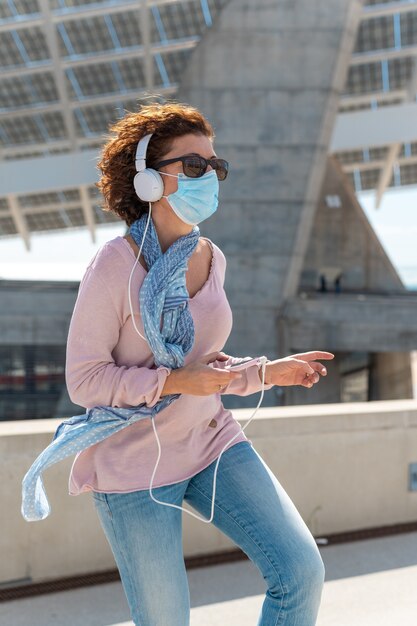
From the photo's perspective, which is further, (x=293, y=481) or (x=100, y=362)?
(x=293, y=481)

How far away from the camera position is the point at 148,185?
2.16 metres

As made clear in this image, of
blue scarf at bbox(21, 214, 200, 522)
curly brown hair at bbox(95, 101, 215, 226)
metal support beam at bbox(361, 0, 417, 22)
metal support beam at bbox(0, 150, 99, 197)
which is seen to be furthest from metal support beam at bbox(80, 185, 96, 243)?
blue scarf at bbox(21, 214, 200, 522)

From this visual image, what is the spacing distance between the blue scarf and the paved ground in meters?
1.49

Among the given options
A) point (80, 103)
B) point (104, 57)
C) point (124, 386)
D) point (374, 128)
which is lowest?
point (374, 128)

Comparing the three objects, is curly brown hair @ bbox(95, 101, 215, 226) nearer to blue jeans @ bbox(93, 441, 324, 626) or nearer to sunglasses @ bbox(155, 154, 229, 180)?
sunglasses @ bbox(155, 154, 229, 180)

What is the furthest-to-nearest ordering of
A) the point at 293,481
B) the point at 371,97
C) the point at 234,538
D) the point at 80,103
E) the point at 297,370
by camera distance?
the point at 371,97 → the point at 80,103 → the point at 293,481 → the point at 297,370 → the point at 234,538

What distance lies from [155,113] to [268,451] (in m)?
2.53

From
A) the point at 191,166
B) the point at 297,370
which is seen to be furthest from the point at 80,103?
the point at 297,370

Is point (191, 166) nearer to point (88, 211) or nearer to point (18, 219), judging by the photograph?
point (88, 211)

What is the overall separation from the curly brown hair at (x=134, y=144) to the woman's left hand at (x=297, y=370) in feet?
2.05

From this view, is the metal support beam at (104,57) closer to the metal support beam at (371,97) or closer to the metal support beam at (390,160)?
the metal support beam at (371,97)

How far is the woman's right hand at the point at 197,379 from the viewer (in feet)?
6.42

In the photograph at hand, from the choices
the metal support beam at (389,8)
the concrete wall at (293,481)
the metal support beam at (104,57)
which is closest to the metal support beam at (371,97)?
the metal support beam at (389,8)

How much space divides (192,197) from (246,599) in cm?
226
